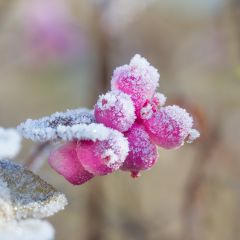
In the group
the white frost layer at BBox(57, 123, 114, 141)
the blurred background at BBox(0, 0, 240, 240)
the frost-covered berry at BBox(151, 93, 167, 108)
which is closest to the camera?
the white frost layer at BBox(57, 123, 114, 141)

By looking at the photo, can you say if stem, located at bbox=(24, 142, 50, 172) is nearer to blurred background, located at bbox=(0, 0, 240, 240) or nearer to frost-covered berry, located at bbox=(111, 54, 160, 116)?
frost-covered berry, located at bbox=(111, 54, 160, 116)

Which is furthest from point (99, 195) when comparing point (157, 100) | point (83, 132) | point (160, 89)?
point (83, 132)

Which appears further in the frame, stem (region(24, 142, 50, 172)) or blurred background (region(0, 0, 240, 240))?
blurred background (region(0, 0, 240, 240))

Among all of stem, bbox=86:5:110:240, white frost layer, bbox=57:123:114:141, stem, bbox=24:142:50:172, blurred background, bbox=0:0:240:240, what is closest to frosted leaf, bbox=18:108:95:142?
white frost layer, bbox=57:123:114:141

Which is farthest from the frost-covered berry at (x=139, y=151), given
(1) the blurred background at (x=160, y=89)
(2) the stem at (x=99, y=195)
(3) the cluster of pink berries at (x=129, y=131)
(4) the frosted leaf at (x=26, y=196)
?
(2) the stem at (x=99, y=195)

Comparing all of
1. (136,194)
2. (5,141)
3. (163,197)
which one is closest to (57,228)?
(136,194)

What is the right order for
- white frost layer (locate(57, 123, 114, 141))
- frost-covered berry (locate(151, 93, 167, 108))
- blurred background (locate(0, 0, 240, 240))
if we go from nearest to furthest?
white frost layer (locate(57, 123, 114, 141)) → frost-covered berry (locate(151, 93, 167, 108)) → blurred background (locate(0, 0, 240, 240))

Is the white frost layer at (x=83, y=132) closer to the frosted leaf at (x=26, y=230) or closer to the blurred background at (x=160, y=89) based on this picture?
the frosted leaf at (x=26, y=230)
